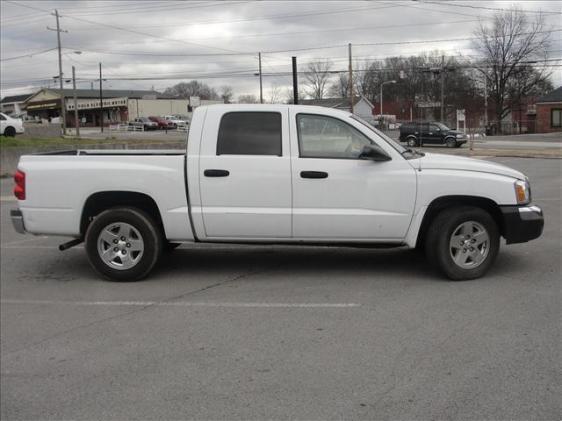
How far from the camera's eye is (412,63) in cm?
9500

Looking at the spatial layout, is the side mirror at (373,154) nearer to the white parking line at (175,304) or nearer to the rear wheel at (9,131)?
the white parking line at (175,304)

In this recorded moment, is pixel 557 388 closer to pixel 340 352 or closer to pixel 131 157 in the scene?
pixel 340 352

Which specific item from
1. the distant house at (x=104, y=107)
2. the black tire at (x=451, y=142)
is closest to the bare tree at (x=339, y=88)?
the distant house at (x=104, y=107)

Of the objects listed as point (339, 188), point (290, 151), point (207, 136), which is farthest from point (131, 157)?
point (339, 188)

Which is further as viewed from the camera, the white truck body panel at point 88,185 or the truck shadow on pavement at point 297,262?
the truck shadow on pavement at point 297,262

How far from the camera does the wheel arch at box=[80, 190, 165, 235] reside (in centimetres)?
653

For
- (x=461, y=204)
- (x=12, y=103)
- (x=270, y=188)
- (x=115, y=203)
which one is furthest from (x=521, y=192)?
(x=12, y=103)

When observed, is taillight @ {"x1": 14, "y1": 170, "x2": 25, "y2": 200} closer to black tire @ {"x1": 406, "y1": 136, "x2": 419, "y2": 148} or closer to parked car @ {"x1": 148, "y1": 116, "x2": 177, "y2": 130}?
black tire @ {"x1": 406, "y1": 136, "x2": 419, "y2": 148}

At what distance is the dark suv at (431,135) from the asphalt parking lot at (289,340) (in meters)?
33.4

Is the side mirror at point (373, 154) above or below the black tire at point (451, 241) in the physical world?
above

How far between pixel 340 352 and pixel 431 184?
2449 millimetres

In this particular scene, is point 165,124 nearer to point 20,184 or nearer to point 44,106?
point 44,106

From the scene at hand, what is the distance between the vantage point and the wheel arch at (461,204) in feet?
20.4

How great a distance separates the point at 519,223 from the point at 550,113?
2244 inches
